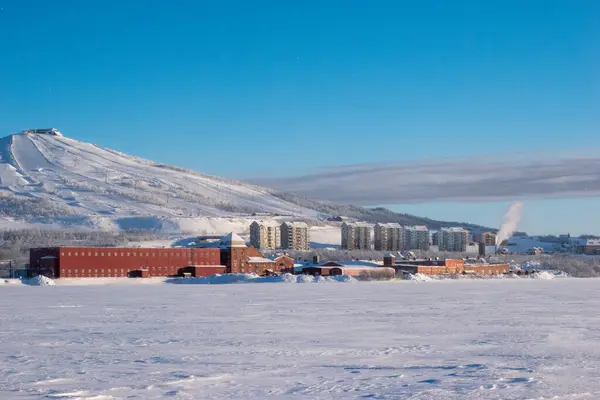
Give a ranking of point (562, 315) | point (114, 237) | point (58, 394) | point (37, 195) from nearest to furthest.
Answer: point (58, 394) → point (562, 315) → point (114, 237) → point (37, 195)

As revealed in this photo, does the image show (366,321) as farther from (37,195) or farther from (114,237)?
(37,195)

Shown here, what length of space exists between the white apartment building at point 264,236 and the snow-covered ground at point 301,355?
109810 mm

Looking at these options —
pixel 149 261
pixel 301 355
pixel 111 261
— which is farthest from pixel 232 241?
pixel 301 355

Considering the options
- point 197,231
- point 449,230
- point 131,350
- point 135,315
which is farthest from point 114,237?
point 131,350

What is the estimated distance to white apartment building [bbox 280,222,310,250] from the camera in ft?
465

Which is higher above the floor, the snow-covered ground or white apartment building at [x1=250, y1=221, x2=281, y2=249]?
white apartment building at [x1=250, y1=221, x2=281, y2=249]

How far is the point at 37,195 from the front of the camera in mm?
193375

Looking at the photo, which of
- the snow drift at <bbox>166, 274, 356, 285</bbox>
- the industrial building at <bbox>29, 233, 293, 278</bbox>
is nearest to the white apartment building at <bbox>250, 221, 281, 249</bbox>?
the industrial building at <bbox>29, 233, 293, 278</bbox>

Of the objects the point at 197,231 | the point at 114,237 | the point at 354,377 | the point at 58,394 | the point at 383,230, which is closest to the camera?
the point at 58,394

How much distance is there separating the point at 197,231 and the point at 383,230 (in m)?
38.7

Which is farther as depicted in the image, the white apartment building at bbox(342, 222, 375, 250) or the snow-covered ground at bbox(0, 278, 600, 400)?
the white apartment building at bbox(342, 222, 375, 250)

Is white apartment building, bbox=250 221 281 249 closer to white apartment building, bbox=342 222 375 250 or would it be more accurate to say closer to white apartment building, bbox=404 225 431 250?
white apartment building, bbox=342 222 375 250

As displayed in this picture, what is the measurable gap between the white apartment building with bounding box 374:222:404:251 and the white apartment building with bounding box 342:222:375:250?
68.0 inches

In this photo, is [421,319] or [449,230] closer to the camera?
[421,319]
